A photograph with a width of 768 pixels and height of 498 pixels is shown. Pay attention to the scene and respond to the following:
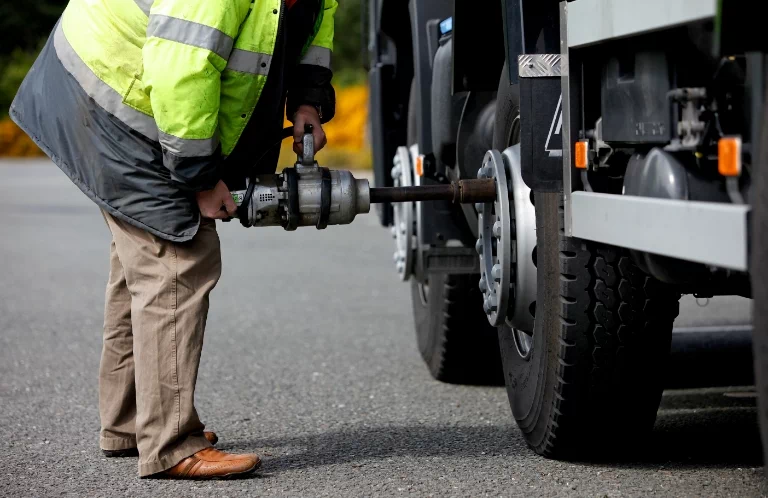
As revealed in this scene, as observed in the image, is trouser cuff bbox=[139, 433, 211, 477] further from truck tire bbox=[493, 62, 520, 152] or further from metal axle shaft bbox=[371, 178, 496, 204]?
truck tire bbox=[493, 62, 520, 152]

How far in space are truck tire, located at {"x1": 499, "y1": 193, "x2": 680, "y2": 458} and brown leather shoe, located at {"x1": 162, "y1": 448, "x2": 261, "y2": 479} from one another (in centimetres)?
86

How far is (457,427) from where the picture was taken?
13.6 ft

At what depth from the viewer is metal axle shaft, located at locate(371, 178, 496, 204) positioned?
3572 millimetres

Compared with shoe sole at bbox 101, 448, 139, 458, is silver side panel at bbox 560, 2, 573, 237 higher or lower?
higher

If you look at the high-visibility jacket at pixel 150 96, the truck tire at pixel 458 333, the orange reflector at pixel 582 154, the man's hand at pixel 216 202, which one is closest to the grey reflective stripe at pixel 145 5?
the high-visibility jacket at pixel 150 96

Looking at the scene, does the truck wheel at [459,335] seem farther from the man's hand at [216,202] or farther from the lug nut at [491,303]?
the man's hand at [216,202]

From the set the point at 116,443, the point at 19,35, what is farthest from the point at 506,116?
the point at 19,35

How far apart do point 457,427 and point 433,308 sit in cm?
93

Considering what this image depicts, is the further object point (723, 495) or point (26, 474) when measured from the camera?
point (26, 474)

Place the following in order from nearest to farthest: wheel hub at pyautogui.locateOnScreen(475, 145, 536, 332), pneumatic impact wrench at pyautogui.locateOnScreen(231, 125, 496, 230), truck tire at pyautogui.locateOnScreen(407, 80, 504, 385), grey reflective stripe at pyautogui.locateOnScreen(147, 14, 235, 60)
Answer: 1. grey reflective stripe at pyautogui.locateOnScreen(147, 14, 235, 60)
2. wheel hub at pyautogui.locateOnScreen(475, 145, 536, 332)
3. pneumatic impact wrench at pyautogui.locateOnScreen(231, 125, 496, 230)
4. truck tire at pyautogui.locateOnScreen(407, 80, 504, 385)

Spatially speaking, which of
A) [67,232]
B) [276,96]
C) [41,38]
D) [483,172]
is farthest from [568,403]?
[41,38]

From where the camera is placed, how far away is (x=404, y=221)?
4.80m

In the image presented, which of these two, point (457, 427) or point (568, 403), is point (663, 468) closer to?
point (568, 403)

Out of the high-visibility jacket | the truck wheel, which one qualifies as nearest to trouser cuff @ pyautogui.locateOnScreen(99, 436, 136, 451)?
the high-visibility jacket
